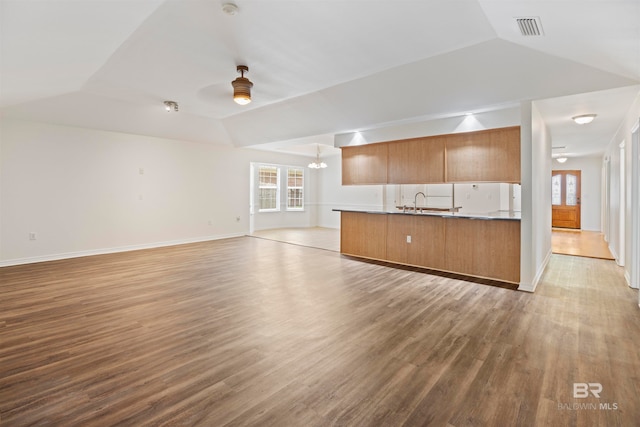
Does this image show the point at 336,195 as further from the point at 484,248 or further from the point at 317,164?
the point at 484,248

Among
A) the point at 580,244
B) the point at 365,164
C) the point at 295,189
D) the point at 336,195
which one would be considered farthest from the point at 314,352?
the point at 295,189

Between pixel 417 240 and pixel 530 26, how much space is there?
Answer: 3.34 metres

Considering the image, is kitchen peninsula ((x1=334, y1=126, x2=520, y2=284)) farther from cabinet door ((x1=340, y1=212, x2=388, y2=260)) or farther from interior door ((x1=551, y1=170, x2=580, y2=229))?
interior door ((x1=551, y1=170, x2=580, y2=229))

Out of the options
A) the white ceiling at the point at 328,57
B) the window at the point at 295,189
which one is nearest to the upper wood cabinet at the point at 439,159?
the white ceiling at the point at 328,57

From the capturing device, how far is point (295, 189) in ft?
37.0

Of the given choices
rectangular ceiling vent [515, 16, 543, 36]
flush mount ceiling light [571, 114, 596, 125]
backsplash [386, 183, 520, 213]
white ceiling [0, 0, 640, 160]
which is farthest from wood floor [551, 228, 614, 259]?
rectangular ceiling vent [515, 16, 543, 36]

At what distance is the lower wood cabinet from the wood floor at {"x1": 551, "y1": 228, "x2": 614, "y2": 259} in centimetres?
317

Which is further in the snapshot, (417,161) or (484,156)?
(417,161)

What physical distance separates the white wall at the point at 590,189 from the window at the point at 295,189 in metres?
9.15

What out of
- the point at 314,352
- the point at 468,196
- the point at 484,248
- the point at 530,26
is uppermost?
the point at 530,26

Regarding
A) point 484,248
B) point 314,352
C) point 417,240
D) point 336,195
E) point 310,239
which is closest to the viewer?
point 314,352

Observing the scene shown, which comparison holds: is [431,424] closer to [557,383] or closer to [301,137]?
[557,383]

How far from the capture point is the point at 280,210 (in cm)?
1090

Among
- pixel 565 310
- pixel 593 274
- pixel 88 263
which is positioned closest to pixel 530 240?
pixel 565 310
